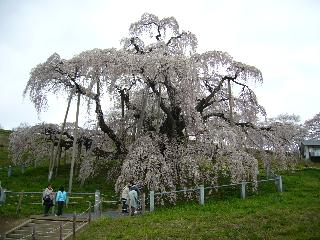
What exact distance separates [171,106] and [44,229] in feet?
33.6

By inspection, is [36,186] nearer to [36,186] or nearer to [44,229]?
[36,186]

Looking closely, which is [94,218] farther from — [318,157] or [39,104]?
[318,157]

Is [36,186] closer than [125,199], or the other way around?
[125,199]

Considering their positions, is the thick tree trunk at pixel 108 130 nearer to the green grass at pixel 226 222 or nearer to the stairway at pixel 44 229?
the green grass at pixel 226 222

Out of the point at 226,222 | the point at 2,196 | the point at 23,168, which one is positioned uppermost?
the point at 23,168

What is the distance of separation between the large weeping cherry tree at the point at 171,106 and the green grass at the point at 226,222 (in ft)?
7.02

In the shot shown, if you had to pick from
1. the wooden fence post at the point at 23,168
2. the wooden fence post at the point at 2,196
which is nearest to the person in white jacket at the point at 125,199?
the wooden fence post at the point at 2,196

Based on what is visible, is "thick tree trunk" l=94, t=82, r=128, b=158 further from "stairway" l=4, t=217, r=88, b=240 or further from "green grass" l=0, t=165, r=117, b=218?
"stairway" l=4, t=217, r=88, b=240

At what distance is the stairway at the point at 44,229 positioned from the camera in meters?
17.0

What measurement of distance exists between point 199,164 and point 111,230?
722 centimetres

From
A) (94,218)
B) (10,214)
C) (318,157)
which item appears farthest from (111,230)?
(318,157)

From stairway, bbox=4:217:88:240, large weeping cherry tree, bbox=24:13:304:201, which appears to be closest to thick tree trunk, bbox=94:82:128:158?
large weeping cherry tree, bbox=24:13:304:201

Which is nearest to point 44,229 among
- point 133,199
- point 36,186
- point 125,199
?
point 125,199

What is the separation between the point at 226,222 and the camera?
1608cm
